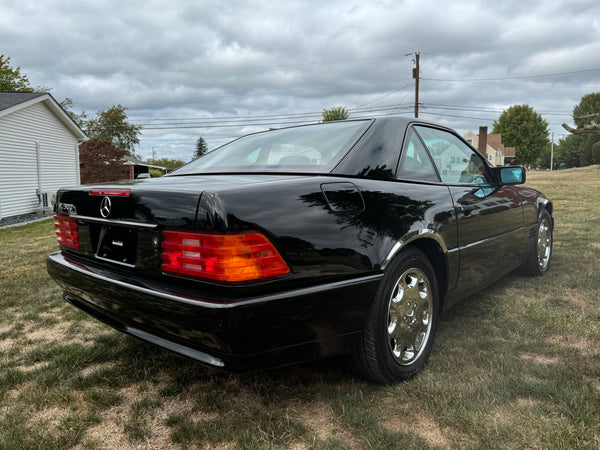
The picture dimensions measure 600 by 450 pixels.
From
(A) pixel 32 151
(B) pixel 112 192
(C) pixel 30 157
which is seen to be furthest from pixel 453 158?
(A) pixel 32 151

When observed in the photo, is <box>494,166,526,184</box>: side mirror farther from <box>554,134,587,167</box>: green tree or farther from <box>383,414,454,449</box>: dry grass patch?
<box>554,134,587,167</box>: green tree

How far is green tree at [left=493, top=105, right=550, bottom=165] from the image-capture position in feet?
231

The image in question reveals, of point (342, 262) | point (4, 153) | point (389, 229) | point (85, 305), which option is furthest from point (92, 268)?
point (4, 153)

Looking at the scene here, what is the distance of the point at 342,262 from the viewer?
1.92 meters

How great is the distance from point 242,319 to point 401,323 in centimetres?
104

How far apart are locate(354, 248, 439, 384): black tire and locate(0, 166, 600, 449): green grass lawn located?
0.11 metres

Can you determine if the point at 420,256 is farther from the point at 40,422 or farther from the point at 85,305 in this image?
the point at 40,422

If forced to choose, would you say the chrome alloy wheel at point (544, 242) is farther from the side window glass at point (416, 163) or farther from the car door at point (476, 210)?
the side window glass at point (416, 163)

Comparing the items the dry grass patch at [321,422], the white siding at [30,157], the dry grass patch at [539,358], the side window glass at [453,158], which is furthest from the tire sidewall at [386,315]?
the white siding at [30,157]

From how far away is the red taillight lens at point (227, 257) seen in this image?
5.49ft

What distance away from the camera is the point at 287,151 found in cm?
268

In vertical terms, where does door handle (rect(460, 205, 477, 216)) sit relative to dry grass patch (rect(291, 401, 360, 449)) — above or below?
above

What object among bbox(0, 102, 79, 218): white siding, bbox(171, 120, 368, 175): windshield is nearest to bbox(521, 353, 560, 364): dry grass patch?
bbox(171, 120, 368, 175): windshield

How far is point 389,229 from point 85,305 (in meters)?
1.74
